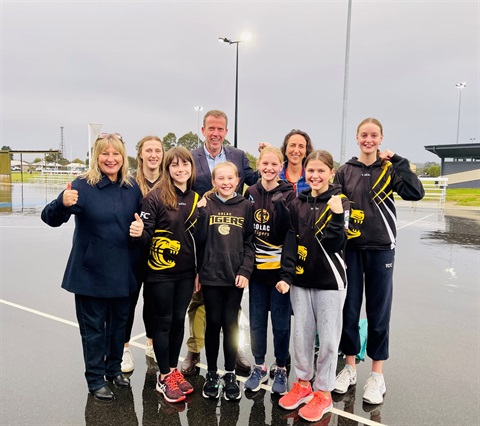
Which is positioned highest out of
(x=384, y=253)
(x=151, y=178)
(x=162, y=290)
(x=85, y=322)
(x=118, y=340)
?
(x=151, y=178)

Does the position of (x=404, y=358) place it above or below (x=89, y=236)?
below

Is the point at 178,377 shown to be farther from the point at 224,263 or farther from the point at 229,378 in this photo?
the point at 224,263

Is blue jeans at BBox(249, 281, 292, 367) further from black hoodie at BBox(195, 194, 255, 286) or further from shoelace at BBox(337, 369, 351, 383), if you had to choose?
shoelace at BBox(337, 369, 351, 383)

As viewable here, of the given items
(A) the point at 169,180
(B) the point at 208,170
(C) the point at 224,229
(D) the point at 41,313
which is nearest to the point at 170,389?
(C) the point at 224,229

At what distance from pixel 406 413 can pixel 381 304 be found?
33.2 inches

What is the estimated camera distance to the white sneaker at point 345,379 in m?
3.42

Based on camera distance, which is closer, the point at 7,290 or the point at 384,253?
the point at 384,253

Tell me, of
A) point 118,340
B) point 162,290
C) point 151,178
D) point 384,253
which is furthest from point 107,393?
point 384,253

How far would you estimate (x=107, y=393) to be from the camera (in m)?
3.21

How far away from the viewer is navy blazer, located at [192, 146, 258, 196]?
4078mm

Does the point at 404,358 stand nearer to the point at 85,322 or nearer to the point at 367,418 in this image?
the point at 367,418

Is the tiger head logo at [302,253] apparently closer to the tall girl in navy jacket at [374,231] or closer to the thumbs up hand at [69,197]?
the tall girl in navy jacket at [374,231]

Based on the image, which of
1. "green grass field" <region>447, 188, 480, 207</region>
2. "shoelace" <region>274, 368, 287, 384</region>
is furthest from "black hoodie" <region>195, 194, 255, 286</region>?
"green grass field" <region>447, 188, 480, 207</region>

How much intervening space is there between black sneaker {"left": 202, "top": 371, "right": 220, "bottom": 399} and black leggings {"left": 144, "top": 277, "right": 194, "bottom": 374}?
0.32 metres
